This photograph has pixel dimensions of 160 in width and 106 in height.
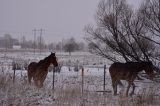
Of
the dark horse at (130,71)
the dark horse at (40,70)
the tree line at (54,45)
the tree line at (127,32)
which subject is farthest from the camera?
the tree line at (54,45)

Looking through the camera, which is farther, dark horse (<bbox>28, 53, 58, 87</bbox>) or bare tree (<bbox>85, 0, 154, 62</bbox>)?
bare tree (<bbox>85, 0, 154, 62</bbox>)

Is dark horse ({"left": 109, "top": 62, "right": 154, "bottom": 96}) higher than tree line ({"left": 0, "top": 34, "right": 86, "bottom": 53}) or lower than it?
lower

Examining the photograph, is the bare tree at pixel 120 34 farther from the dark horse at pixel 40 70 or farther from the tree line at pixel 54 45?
the tree line at pixel 54 45

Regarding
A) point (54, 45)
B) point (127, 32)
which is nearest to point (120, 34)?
point (127, 32)

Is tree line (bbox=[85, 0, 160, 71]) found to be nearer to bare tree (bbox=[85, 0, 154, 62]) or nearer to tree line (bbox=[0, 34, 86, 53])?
bare tree (bbox=[85, 0, 154, 62])

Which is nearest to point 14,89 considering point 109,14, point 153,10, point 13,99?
point 13,99

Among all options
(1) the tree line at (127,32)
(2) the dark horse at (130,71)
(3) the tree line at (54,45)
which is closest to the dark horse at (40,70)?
(2) the dark horse at (130,71)

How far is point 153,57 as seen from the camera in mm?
22391

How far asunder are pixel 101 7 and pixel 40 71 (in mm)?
13129

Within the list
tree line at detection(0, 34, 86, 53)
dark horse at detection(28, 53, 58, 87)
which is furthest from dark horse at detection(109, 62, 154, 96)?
tree line at detection(0, 34, 86, 53)

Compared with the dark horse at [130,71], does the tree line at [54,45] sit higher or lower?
higher

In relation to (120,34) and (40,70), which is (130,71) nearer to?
(40,70)

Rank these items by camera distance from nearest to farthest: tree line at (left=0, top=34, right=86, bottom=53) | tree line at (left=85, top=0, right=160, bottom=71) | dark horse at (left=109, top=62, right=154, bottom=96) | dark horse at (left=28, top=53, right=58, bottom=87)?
dark horse at (left=28, top=53, right=58, bottom=87), dark horse at (left=109, top=62, right=154, bottom=96), tree line at (left=85, top=0, right=160, bottom=71), tree line at (left=0, top=34, right=86, bottom=53)

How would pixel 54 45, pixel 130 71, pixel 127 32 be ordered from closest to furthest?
1. pixel 130 71
2. pixel 127 32
3. pixel 54 45
